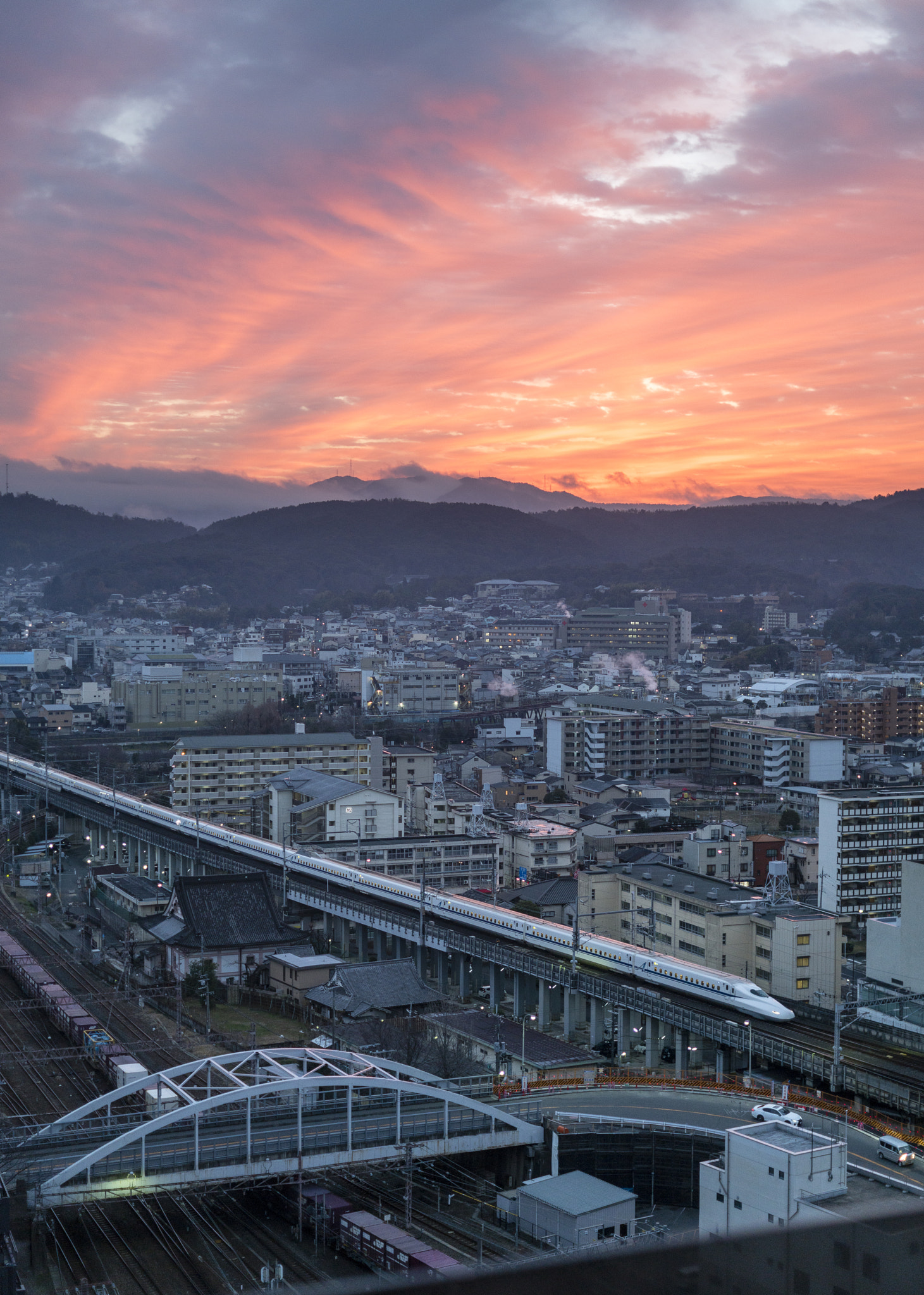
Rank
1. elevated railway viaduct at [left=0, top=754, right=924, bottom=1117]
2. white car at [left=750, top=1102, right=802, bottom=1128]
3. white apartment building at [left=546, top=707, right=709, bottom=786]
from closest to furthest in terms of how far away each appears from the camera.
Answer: white car at [left=750, top=1102, right=802, bottom=1128] → elevated railway viaduct at [left=0, top=754, right=924, bottom=1117] → white apartment building at [left=546, top=707, right=709, bottom=786]

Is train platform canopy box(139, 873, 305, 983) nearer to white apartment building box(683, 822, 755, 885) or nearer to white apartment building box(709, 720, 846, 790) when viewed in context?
white apartment building box(683, 822, 755, 885)

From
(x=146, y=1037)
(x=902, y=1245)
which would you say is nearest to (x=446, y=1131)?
(x=146, y=1037)

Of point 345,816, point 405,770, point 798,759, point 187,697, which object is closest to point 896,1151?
point 345,816

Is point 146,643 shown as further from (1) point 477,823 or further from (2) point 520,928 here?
(2) point 520,928

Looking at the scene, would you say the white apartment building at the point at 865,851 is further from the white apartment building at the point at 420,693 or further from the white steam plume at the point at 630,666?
the white steam plume at the point at 630,666

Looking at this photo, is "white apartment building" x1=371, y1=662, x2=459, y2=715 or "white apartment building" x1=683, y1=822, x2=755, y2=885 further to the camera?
"white apartment building" x1=371, y1=662, x2=459, y2=715

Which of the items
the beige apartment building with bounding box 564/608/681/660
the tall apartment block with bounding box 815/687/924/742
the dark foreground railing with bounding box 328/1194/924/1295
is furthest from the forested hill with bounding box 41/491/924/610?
the dark foreground railing with bounding box 328/1194/924/1295
